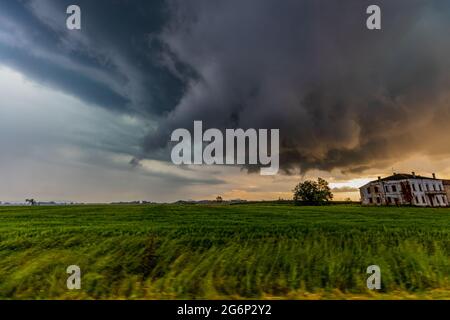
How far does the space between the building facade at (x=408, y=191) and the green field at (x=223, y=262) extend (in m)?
75.8

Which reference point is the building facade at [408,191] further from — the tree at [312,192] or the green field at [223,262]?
the green field at [223,262]

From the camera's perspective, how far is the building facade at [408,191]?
92938mm

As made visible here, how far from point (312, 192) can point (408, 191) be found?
38.6 m

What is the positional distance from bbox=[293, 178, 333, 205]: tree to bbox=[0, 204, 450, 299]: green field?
10044 centimetres

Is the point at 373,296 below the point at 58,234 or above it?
below

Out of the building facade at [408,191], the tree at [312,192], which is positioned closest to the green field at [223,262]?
the building facade at [408,191]

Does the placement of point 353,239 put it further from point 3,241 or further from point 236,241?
point 3,241

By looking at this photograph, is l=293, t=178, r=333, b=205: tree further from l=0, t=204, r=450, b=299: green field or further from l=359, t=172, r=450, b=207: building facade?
l=0, t=204, r=450, b=299: green field

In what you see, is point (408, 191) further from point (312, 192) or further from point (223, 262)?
point (223, 262)

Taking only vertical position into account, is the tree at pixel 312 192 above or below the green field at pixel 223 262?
above

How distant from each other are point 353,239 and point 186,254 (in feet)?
39.3

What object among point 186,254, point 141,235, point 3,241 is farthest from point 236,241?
point 3,241

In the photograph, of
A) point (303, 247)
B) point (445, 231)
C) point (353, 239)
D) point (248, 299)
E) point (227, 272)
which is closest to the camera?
point (248, 299)

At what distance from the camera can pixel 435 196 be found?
97.6 meters
